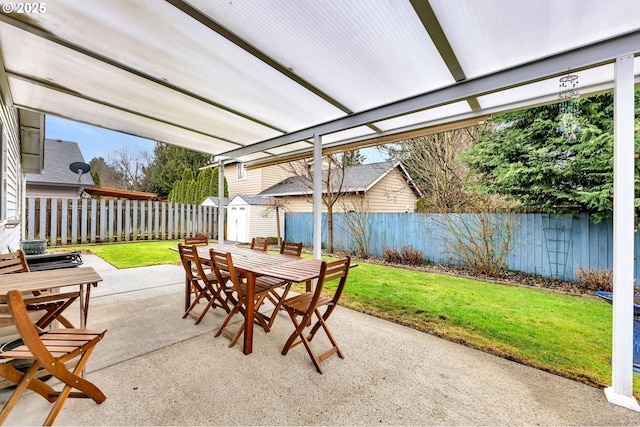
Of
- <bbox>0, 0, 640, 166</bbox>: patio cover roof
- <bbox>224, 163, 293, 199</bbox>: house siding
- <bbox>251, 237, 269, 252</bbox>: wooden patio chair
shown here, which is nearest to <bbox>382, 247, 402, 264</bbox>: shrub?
<bbox>251, 237, 269, 252</bbox>: wooden patio chair

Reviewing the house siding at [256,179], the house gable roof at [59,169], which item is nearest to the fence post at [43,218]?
the house gable roof at [59,169]

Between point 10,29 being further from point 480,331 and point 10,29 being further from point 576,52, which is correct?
point 480,331

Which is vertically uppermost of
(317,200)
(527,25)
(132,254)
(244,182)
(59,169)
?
(244,182)

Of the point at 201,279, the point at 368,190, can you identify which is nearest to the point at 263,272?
the point at 201,279

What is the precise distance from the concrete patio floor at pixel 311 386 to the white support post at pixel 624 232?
0.24 metres

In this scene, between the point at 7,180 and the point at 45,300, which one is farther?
the point at 7,180

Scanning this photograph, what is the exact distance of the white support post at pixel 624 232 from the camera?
6.68ft

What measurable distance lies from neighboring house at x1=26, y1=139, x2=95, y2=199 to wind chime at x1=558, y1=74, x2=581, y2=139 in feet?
43.8

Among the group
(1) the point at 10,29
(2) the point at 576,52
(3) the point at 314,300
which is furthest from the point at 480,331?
(1) the point at 10,29

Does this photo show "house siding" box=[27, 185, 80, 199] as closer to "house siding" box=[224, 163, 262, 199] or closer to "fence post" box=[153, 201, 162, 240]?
"fence post" box=[153, 201, 162, 240]

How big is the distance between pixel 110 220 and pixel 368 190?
9769 millimetres

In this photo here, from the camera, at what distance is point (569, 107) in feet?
8.50

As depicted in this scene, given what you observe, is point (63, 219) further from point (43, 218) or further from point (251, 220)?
point (251, 220)

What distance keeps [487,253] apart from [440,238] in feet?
4.00
